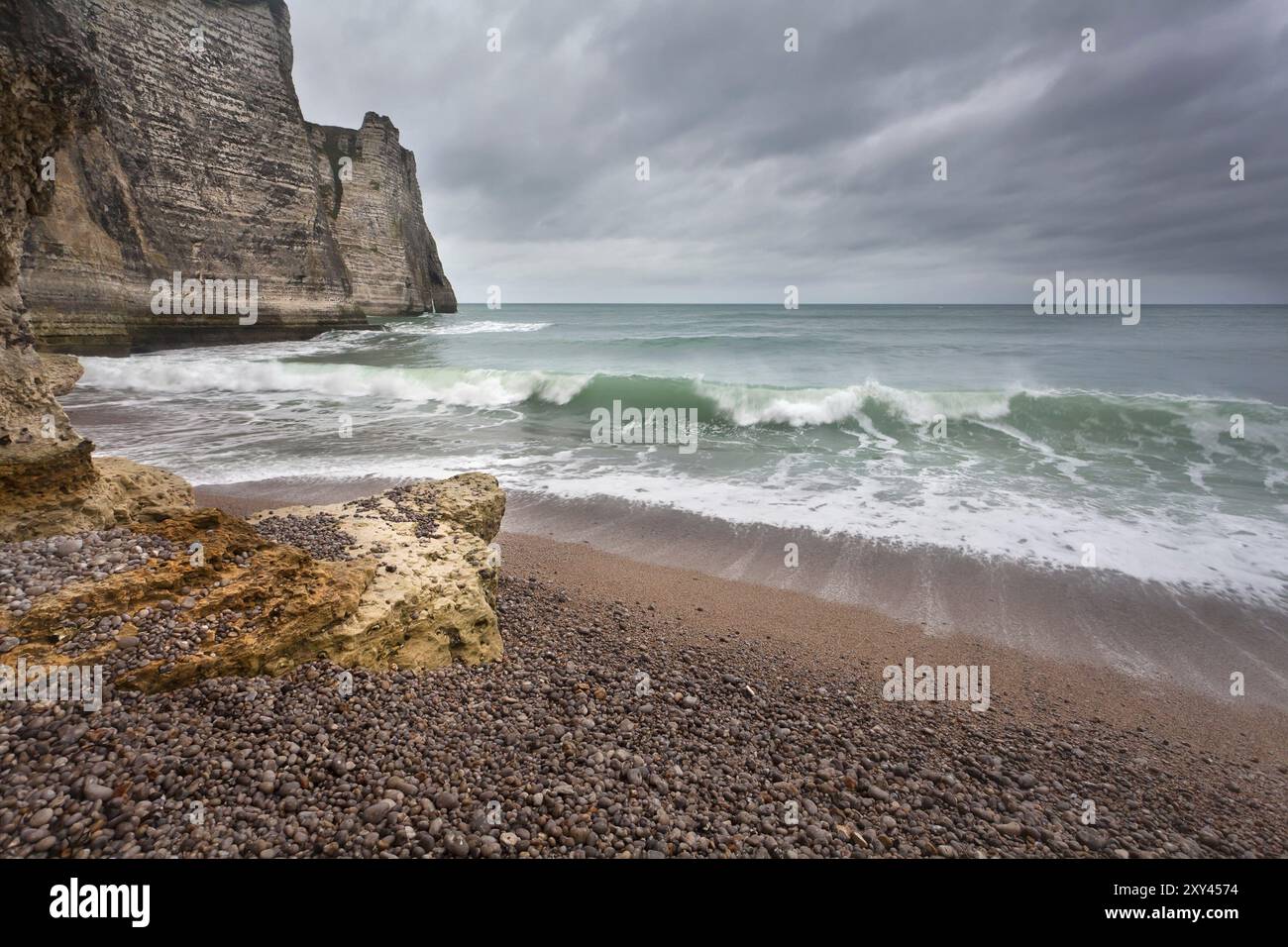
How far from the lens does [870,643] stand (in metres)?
4.82

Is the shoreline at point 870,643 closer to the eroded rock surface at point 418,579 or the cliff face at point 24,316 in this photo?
the eroded rock surface at point 418,579

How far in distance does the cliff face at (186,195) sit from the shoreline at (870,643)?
79.4 feet

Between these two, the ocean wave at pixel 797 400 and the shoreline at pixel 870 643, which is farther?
the ocean wave at pixel 797 400

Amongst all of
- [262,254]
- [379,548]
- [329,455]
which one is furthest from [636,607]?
[262,254]

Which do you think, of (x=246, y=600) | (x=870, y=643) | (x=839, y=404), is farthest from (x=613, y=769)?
(x=839, y=404)

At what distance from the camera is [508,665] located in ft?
11.8

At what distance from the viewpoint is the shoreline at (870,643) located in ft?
13.2

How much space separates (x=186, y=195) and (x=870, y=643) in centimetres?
3451

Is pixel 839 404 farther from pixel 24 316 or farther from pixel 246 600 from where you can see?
pixel 24 316

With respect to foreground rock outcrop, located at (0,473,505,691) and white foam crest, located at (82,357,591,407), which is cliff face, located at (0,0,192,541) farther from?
white foam crest, located at (82,357,591,407)

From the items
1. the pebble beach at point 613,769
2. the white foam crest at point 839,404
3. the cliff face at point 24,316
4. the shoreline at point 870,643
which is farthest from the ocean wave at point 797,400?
the cliff face at point 24,316

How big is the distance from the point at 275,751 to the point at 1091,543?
8.35 meters

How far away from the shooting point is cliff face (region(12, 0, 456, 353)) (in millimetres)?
21781
